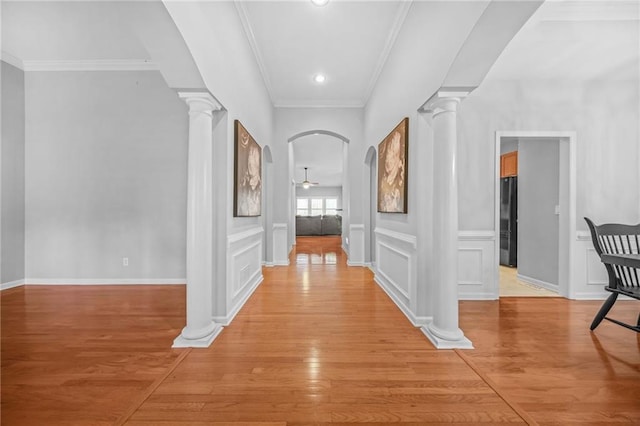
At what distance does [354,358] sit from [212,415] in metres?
1.02

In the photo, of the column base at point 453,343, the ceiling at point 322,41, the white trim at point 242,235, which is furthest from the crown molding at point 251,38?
the column base at point 453,343

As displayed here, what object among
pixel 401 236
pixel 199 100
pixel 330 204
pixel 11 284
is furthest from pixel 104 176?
pixel 330 204

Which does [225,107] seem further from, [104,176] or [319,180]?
[319,180]

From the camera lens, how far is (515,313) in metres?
3.00

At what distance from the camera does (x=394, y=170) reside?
3.27 m

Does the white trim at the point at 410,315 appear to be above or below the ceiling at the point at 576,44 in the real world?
below

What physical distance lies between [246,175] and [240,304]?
1481 mm

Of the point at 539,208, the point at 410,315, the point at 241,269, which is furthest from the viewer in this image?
the point at 539,208

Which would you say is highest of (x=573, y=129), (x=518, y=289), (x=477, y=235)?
(x=573, y=129)

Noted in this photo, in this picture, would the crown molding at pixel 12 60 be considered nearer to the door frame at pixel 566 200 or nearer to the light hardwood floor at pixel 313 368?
the light hardwood floor at pixel 313 368

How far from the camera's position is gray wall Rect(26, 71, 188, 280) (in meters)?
4.01

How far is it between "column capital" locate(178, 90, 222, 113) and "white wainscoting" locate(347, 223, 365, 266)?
3.68 meters

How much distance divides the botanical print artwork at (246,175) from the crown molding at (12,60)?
3651 millimetres

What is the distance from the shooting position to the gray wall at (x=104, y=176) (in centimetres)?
A: 401
